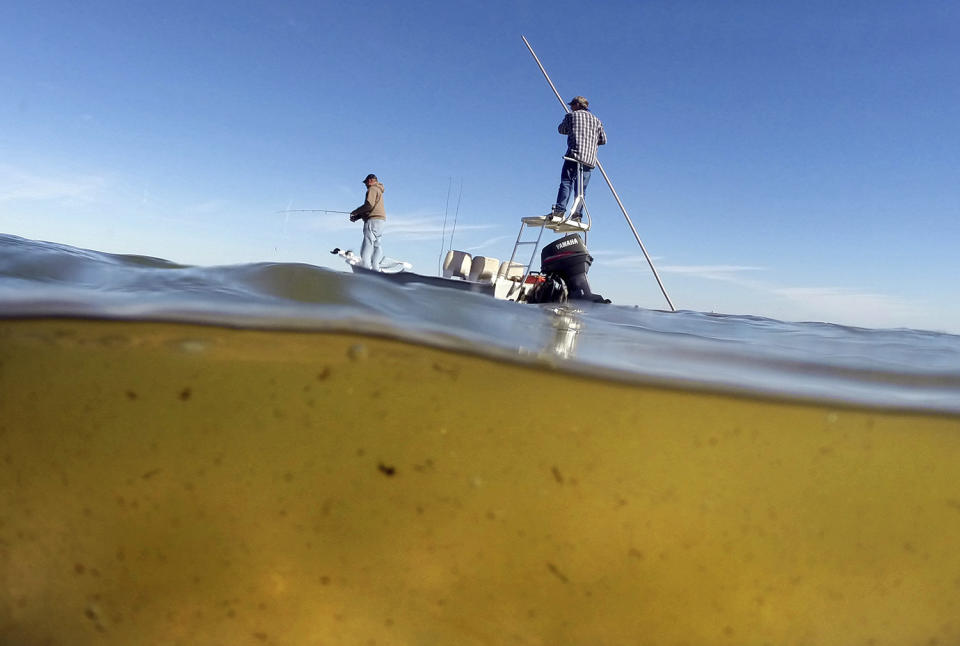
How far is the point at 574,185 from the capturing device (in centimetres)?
886

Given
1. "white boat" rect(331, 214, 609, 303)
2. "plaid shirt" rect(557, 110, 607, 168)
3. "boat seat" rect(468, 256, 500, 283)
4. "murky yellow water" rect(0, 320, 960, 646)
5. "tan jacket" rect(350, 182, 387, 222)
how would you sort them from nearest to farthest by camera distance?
"murky yellow water" rect(0, 320, 960, 646) < "white boat" rect(331, 214, 609, 303) < "plaid shirt" rect(557, 110, 607, 168) < "tan jacket" rect(350, 182, 387, 222) < "boat seat" rect(468, 256, 500, 283)

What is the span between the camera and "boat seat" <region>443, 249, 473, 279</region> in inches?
438

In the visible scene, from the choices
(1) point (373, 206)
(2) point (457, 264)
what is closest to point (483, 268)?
(2) point (457, 264)

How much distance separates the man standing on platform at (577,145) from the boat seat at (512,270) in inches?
66.9

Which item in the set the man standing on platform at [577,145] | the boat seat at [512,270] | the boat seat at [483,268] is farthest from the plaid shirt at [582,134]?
the boat seat at [483,268]

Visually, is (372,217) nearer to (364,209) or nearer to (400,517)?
(364,209)

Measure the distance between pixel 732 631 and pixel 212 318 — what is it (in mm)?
1378

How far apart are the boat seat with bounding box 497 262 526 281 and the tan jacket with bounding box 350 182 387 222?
97.1 inches

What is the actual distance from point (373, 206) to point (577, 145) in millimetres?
3972

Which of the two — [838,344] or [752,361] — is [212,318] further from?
[838,344]

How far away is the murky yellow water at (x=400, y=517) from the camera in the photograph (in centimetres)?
104

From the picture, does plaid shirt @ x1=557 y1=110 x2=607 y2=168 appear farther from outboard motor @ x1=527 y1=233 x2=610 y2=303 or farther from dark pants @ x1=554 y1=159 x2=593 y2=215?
outboard motor @ x1=527 y1=233 x2=610 y2=303

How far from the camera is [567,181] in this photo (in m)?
8.81

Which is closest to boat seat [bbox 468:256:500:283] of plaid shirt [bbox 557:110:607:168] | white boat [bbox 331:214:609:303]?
white boat [bbox 331:214:609:303]
